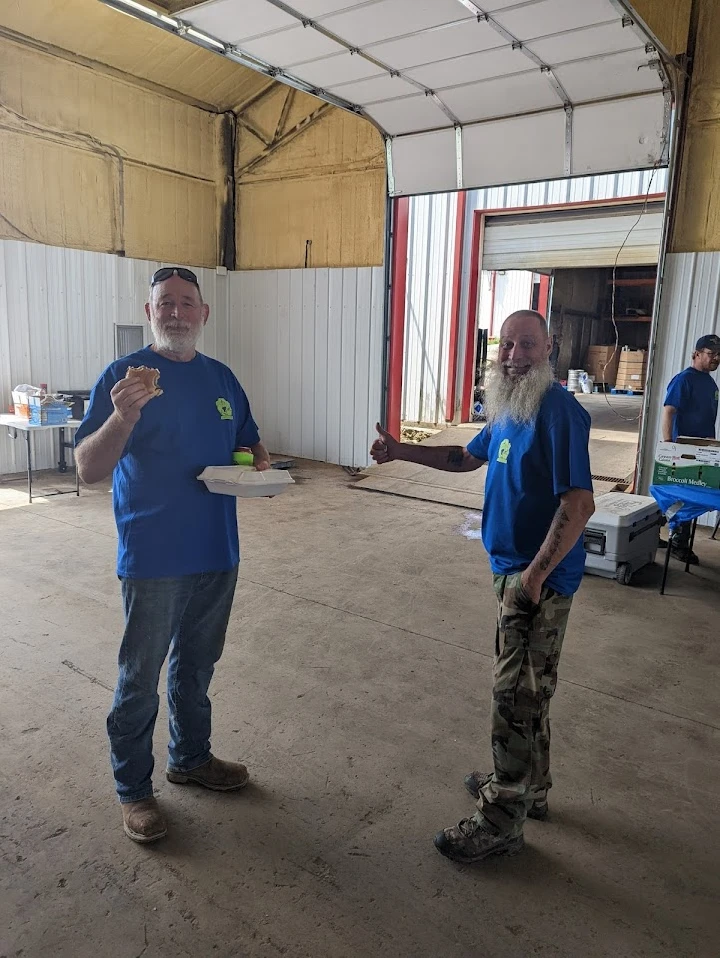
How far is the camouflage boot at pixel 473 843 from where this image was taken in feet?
7.77

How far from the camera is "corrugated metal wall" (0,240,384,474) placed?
839 cm

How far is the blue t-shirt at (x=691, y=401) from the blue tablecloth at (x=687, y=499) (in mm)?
720

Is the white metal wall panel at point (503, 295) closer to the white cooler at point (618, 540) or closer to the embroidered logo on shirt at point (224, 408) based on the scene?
the white cooler at point (618, 540)

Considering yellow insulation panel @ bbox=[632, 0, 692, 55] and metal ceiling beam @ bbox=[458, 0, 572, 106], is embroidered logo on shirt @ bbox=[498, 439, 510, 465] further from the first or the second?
yellow insulation panel @ bbox=[632, 0, 692, 55]

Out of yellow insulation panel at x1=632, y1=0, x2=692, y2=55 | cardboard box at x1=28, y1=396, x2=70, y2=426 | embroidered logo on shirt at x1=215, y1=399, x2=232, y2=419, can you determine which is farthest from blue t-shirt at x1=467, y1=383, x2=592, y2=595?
cardboard box at x1=28, y1=396, x2=70, y2=426

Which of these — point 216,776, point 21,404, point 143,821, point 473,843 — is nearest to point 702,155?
point 473,843

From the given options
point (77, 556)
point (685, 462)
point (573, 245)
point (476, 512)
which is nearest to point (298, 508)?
point (476, 512)

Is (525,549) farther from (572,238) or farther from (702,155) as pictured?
(572,238)

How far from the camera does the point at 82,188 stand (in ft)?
28.4

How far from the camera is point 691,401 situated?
5688 mm

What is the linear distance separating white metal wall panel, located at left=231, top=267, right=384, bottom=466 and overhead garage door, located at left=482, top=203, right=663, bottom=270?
12.4 feet

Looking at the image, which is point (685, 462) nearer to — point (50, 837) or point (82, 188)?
point (50, 837)

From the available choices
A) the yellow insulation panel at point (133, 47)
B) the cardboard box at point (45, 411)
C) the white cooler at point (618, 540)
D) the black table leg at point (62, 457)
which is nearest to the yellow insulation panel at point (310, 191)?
the yellow insulation panel at point (133, 47)

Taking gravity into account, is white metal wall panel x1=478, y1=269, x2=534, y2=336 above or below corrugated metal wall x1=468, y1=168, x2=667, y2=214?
below
